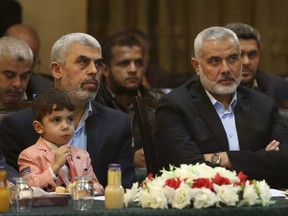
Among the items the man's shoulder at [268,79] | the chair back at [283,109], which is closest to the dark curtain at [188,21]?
the man's shoulder at [268,79]

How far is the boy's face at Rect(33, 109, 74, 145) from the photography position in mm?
6410

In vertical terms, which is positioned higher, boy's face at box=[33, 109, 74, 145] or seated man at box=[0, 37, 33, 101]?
seated man at box=[0, 37, 33, 101]

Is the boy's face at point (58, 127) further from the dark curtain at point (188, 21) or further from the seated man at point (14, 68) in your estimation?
the dark curtain at point (188, 21)

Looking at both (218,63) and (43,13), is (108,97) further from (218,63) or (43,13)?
(43,13)

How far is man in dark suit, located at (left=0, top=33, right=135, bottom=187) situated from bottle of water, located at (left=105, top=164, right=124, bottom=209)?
138cm

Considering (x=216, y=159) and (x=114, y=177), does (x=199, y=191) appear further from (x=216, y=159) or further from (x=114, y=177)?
(x=216, y=159)

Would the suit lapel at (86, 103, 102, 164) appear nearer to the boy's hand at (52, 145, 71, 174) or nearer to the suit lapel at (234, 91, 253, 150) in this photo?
the boy's hand at (52, 145, 71, 174)

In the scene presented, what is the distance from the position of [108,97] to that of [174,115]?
6.49 feet

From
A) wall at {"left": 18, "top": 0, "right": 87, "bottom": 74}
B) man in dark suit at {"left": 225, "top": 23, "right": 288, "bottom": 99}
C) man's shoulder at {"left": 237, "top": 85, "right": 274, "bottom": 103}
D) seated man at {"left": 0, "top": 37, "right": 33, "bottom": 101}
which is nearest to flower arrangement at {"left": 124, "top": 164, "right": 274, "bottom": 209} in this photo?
man's shoulder at {"left": 237, "top": 85, "right": 274, "bottom": 103}

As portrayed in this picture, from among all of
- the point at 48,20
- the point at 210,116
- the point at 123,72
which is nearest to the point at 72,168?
the point at 210,116

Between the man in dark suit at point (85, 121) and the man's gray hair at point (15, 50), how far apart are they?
48.6 inches

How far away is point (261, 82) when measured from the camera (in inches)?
375

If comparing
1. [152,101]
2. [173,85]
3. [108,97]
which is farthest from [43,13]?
[152,101]

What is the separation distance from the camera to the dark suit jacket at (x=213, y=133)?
22.9 feet
